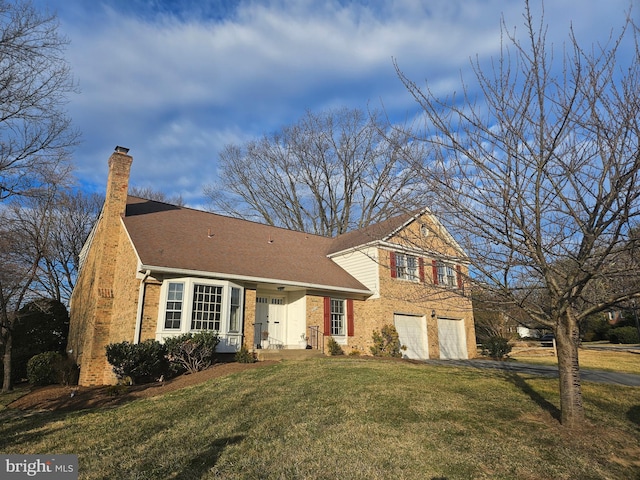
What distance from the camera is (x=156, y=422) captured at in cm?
733

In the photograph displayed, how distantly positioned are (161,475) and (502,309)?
5.51m

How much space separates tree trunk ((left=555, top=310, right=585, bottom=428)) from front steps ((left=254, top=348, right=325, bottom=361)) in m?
9.52

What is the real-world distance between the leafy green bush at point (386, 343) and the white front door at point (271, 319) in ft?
12.3

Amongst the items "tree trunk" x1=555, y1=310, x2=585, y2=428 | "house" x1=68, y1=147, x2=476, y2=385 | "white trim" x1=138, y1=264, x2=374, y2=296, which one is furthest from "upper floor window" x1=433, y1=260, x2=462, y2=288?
"white trim" x1=138, y1=264, x2=374, y2=296

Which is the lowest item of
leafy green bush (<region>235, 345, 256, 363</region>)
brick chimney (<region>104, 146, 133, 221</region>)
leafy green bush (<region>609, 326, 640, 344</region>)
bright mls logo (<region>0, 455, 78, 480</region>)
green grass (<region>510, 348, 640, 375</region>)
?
bright mls logo (<region>0, 455, 78, 480</region>)

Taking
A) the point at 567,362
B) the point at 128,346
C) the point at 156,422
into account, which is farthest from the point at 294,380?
the point at 567,362

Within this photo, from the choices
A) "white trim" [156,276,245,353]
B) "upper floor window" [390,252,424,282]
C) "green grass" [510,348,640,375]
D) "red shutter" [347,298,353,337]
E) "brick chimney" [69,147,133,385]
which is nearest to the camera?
"upper floor window" [390,252,424,282]

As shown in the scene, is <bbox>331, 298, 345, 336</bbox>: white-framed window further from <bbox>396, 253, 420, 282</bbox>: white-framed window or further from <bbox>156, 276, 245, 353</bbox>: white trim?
<bbox>156, 276, 245, 353</bbox>: white trim

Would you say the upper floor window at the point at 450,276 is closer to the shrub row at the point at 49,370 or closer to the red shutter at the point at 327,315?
the red shutter at the point at 327,315

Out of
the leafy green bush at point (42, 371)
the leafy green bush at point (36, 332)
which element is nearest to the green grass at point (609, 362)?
the leafy green bush at point (42, 371)

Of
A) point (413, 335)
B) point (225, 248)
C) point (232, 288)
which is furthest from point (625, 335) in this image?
point (232, 288)

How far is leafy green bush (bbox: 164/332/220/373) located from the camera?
39.8 feet

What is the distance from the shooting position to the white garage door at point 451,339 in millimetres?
19797

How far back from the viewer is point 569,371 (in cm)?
610
